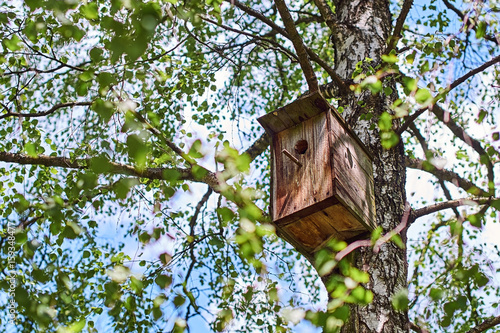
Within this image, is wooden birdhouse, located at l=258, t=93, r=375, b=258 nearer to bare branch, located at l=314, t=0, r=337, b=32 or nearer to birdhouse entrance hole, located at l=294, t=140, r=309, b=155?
birdhouse entrance hole, located at l=294, t=140, r=309, b=155

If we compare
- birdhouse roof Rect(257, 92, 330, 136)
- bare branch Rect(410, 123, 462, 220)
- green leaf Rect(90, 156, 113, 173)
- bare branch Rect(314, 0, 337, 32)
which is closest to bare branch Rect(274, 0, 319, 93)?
birdhouse roof Rect(257, 92, 330, 136)

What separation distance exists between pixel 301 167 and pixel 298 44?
2.38 feet

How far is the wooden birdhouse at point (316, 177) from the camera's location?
9.40 ft

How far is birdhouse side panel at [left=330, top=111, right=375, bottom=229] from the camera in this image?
2891 millimetres

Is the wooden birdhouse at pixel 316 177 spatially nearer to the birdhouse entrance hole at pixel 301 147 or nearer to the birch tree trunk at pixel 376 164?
the birdhouse entrance hole at pixel 301 147

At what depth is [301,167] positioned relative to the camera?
10.0ft

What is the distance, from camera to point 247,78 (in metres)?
7.27

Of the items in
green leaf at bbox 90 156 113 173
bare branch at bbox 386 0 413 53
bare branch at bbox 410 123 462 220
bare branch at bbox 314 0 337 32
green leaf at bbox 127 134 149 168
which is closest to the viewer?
green leaf at bbox 127 134 149 168

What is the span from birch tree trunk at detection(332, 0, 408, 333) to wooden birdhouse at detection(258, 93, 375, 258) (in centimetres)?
14

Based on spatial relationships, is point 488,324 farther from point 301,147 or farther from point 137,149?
point 137,149

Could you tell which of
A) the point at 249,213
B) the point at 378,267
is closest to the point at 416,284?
the point at 378,267

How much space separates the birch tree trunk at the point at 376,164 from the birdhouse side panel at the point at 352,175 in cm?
11

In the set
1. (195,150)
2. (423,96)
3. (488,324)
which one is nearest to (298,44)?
(423,96)

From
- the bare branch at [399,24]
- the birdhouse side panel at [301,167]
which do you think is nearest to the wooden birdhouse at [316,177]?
the birdhouse side panel at [301,167]
